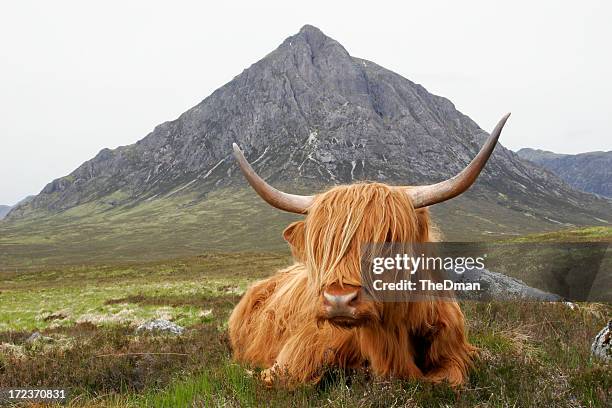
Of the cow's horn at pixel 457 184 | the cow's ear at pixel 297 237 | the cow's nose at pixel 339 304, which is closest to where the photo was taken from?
the cow's nose at pixel 339 304

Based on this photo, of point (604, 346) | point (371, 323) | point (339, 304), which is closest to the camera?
point (339, 304)

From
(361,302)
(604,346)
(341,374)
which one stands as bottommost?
(604,346)

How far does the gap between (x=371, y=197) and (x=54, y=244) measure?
135 meters

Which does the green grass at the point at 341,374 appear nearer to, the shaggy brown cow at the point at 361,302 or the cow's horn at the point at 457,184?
the shaggy brown cow at the point at 361,302

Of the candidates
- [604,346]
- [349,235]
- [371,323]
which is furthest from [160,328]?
[604,346]

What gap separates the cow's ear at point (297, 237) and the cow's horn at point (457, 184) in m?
0.94

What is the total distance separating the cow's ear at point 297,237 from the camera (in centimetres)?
375

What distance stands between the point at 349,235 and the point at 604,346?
10.5 ft

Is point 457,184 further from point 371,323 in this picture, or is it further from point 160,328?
point 160,328

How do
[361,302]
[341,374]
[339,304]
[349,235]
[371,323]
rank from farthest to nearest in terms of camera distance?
[341,374] → [371,323] → [349,235] → [361,302] → [339,304]

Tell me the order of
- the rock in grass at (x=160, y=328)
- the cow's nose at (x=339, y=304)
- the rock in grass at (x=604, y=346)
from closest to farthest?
the cow's nose at (x=339, y=304) < the rock in grass at (x=604, y=346) < the rock in grass at (x=160, y=328)
